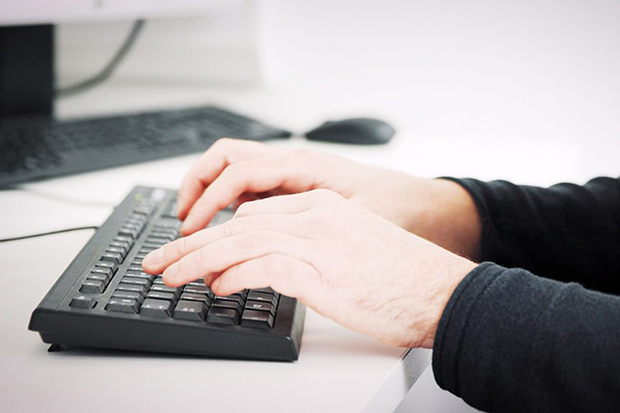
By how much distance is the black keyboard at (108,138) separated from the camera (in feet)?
2.76

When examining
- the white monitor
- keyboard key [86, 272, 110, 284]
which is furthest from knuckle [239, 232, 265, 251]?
the white monitor

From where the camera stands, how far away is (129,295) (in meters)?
0.49

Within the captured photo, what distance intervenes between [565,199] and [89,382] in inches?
21.0

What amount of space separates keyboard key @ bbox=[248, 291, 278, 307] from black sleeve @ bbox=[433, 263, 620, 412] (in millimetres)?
123

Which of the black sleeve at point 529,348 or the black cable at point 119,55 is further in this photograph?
the black cable at point 119,55

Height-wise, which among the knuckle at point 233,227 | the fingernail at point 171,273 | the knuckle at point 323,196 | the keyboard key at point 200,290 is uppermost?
the knuckle at point 323,196

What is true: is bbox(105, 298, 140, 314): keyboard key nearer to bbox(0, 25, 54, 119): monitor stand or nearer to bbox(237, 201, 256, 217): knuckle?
bbox(237, 201, 256, 217): knuckle

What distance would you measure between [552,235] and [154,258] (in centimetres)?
43

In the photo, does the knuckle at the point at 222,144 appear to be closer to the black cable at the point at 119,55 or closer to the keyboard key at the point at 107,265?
the keyboard key at the point at 107,265

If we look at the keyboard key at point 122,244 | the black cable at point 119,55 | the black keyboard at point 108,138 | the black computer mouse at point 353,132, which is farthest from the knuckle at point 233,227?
the black cable at point 119,55

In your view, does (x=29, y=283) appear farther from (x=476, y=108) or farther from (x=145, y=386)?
(x=476, y=108)

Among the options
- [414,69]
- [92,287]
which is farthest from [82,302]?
[414,69]

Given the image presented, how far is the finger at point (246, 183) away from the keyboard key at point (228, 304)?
155mm

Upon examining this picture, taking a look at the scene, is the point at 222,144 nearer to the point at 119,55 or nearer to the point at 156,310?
the point at 156,310
